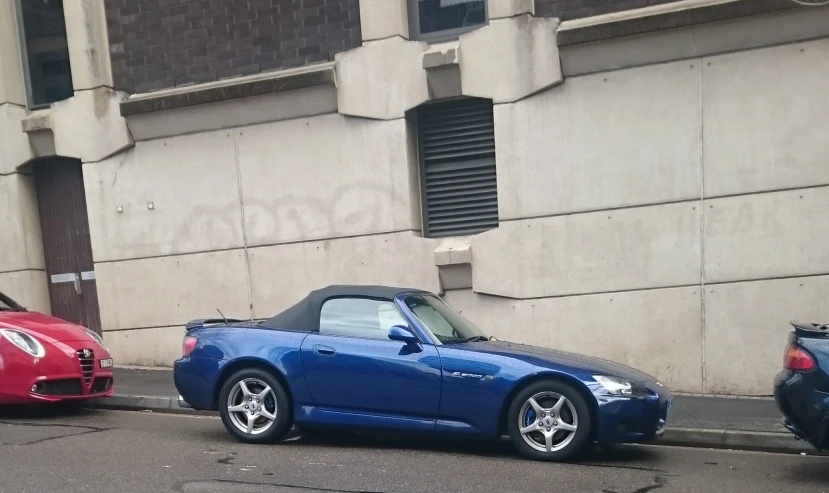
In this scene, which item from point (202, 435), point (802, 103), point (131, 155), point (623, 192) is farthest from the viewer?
point (131, 155)

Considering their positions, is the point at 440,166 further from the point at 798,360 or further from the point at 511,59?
the point at 798,360

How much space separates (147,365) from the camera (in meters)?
12.0

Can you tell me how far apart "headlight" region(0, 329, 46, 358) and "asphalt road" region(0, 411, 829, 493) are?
29.4 inches

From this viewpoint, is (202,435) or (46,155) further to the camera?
(46,155)

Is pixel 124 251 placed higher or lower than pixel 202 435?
higher

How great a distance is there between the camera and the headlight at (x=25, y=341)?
26.4 ft

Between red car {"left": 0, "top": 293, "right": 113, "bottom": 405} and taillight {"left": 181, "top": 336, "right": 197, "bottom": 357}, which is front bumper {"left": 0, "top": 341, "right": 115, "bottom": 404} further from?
taillight {"left": 181, "top": 336, "right": 197, "bottom": 357}

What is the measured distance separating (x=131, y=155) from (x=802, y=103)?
8994 millimetres

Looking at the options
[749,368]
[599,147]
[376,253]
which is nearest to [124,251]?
[376,253]

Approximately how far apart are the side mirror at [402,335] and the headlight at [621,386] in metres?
1.49

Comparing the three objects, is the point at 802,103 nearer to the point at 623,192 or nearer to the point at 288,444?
the point at 623,192

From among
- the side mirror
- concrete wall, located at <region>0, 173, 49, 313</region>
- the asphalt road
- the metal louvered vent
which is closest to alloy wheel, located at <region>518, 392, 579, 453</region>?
the asphalt road

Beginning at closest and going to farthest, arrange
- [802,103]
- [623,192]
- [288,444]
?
[288,444]
[802,103]
[623,192]

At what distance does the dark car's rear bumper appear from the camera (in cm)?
568
